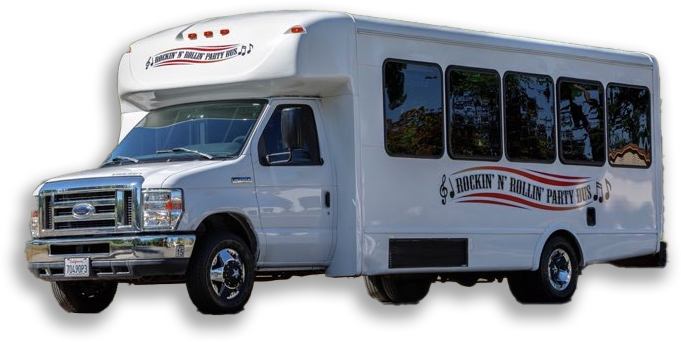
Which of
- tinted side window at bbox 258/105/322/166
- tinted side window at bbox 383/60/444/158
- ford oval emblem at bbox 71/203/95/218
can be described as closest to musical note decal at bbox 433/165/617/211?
tinted side window at bbox 383/60/444/158

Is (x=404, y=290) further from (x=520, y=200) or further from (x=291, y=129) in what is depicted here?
(x=291, y=129)

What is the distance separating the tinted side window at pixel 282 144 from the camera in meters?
16.3

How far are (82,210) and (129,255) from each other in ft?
2.80

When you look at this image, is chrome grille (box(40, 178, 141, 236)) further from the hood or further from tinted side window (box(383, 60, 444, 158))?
tinted side window (box(383, 60, 444, 158))

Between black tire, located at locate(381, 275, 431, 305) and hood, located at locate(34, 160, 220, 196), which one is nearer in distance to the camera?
hood, located at locate(34, 160, 220, 196)

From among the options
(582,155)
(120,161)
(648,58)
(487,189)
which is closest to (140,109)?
(120,161)

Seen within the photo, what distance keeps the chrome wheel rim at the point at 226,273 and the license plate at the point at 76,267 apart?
1.26 m

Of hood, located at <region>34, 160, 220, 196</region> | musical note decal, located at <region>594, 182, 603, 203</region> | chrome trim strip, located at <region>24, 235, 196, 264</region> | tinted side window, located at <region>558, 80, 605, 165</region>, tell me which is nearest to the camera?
chrome trim strip, located at <region>24, 235, 196, 264</region>

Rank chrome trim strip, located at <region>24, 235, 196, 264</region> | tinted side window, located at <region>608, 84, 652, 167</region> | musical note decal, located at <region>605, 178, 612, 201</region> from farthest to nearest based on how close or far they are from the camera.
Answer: tinted side window, located at <region>608, 84, 652, 167</region>
musical note decal, located at <region>605, 178, 612, 201</region>
chrome trim strip, located at <region>24, 235, 196, 264</region>

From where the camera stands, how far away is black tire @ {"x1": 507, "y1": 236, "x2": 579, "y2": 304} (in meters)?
19.3

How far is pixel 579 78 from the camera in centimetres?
2006

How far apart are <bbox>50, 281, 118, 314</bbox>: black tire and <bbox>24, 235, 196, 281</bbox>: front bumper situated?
1.04 m

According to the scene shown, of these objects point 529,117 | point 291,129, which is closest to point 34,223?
point 291,129

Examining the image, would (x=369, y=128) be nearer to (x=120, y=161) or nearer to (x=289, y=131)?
(x=289, y=131)
